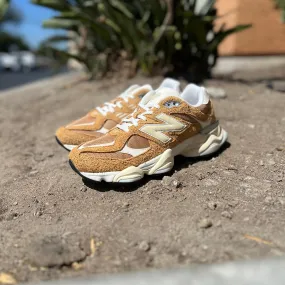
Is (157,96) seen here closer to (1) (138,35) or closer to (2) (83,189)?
(2) (83,189)

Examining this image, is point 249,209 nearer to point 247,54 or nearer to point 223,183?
point 223,183

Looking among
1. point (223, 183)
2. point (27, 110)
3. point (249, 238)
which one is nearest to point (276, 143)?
point (223, 183)

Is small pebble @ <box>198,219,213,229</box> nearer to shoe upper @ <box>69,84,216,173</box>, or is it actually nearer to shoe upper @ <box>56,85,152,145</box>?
shoe upper @ <box>69,84,216,173</box>

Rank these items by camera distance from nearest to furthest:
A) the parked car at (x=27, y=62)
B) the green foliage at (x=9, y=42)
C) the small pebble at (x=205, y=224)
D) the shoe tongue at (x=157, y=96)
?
the small pebble at (x=205, y=224) < the shoe tongue at (x=157, y=96) < the parked car at (x=27, y=62) < the green foliage at (x=9, y=42)

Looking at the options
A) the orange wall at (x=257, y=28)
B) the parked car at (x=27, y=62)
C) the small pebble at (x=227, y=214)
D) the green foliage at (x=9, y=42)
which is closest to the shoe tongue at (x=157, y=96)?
the small pebble at (x=227, y=214)

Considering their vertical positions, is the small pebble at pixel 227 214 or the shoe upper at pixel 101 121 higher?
the shoe upper at pixel 101 121

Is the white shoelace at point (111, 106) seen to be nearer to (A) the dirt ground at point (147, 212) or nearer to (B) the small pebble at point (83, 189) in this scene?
(A) the dirt ground at point (147, 212)

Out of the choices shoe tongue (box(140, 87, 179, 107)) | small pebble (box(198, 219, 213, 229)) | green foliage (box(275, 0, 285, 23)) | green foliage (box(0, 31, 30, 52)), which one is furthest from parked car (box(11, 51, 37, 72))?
small pebble (box(198, 219, 213, 229))
